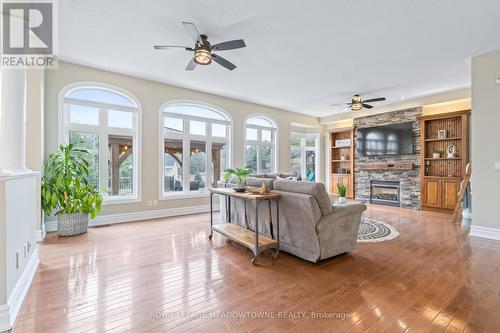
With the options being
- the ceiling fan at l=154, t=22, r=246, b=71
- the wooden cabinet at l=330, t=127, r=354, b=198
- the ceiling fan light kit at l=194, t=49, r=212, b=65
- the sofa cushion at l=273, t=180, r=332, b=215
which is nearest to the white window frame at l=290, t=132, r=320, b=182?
the wooden cabinet at l=330, t=127, r=354, b=198

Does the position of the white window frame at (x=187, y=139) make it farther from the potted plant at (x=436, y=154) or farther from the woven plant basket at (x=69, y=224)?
the potted plant at (x=436, y=154)

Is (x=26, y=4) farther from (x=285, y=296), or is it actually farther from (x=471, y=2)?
(x=471, y=2)

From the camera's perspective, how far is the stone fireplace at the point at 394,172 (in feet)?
22.2

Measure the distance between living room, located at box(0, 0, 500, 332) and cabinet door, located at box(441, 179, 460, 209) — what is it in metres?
0.03

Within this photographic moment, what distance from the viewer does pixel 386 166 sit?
7.35 m

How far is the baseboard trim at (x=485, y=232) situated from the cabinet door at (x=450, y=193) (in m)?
2.10

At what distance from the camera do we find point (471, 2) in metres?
2.76

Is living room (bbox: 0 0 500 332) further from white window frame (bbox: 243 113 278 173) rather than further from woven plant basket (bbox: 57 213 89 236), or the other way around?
white window frame (bbox: 243 113 278 173)

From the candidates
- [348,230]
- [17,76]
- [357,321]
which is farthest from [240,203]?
[17,76]

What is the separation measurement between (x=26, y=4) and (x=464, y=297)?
17.6 ft

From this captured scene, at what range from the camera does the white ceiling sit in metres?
2.89

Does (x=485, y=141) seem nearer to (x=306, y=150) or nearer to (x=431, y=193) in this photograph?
(x=431, y=193)

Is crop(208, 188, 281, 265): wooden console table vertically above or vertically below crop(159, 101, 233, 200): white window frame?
below

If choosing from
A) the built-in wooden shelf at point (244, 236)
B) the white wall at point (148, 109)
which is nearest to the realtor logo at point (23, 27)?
the white wall at point (148, 109)
